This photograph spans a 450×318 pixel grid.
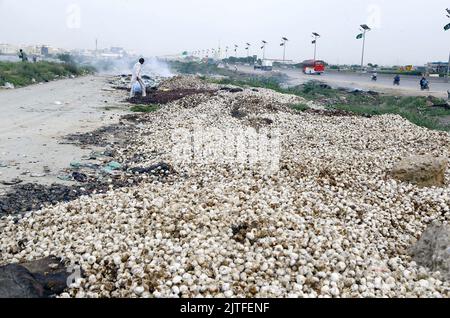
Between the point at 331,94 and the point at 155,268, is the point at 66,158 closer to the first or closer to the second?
the point at 155,268

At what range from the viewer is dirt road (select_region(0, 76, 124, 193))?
9055 mm

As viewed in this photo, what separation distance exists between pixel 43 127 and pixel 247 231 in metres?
10.3

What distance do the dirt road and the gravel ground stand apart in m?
1.84

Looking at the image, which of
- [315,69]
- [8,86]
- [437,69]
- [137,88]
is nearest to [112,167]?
[137,88]

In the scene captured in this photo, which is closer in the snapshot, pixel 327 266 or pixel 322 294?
pixel 322 294

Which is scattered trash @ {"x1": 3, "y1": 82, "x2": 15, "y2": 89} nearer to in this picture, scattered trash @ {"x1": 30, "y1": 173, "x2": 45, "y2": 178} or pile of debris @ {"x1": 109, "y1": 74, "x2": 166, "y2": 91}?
pile of debris @ {"x1": 109, "y1": 74, "x2": 166, "y2": 91}

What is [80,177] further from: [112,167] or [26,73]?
[26,73]

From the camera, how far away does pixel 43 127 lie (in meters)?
13.7

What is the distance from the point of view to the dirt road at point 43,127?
9.05m

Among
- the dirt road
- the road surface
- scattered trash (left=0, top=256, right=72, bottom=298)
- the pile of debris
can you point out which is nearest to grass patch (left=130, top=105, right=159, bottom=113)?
the dirt road

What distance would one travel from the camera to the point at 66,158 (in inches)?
397

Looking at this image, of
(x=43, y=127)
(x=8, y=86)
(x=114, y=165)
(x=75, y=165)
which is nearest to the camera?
(x=75, y=165)
